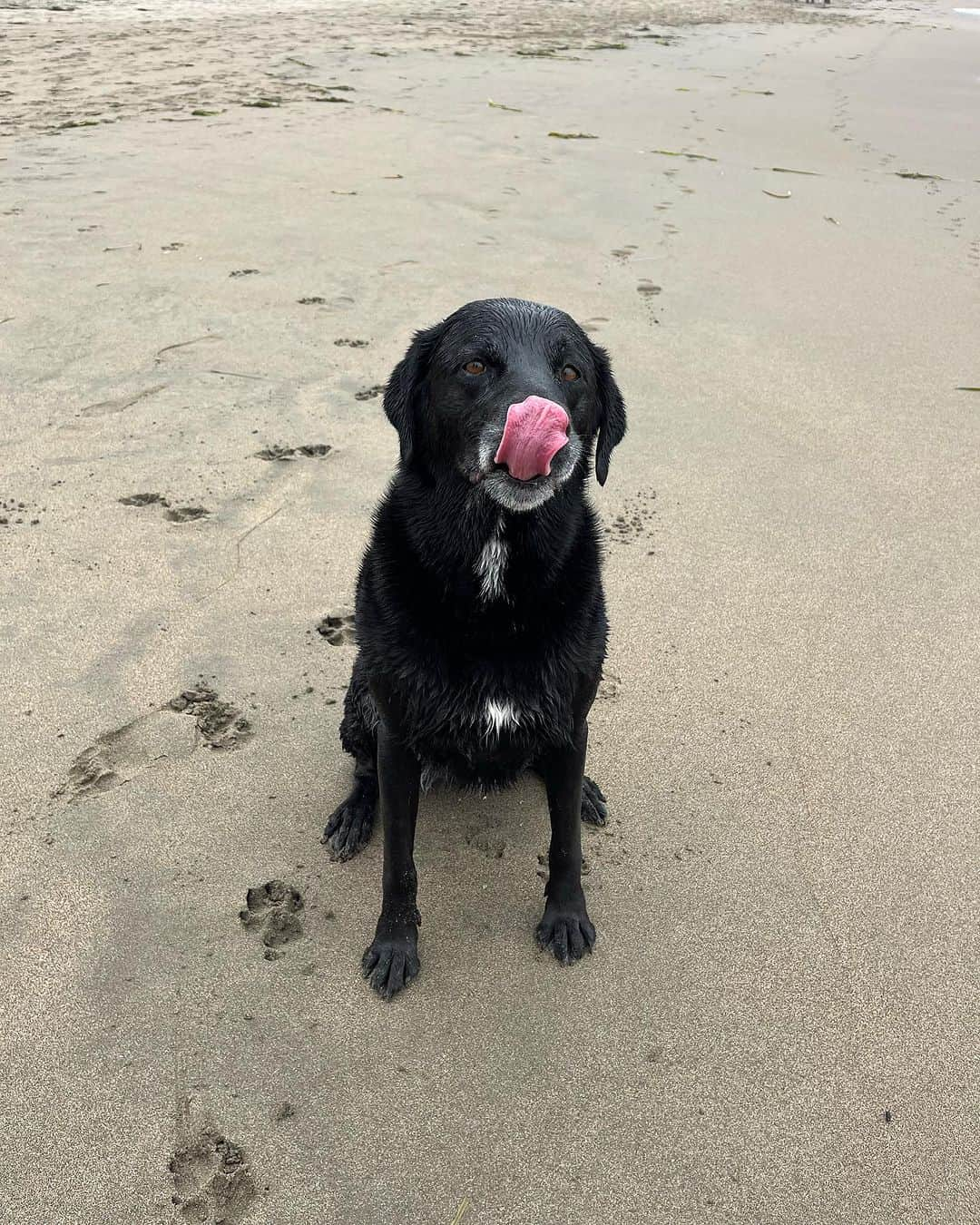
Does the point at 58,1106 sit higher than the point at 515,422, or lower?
lower

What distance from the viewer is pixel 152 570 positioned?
12.1ft

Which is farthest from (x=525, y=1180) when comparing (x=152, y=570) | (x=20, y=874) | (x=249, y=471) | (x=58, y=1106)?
(x=249, y=471)

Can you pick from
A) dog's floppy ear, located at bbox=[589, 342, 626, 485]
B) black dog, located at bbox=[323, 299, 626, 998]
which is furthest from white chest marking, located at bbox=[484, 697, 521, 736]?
dog's floppy ear, located at bbox=[589, 342, 626, 485]

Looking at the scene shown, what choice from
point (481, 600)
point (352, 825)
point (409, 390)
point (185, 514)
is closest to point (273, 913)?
point (352, 825)

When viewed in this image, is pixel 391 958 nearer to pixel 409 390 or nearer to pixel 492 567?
pixel 492 567

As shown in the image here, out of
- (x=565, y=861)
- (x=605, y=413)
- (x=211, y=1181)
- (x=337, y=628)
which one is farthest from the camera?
(x=337, y=628)

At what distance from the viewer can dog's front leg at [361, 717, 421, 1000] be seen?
7.93 feet

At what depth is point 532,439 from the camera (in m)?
2.14

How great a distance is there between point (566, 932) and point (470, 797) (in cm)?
56

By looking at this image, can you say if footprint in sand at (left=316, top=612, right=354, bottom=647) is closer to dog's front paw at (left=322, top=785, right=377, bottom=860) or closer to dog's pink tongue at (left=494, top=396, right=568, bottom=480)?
dog's front paw at (left=322, top=785, right=377, bottom=860)

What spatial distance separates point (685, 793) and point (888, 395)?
3020 millimetres

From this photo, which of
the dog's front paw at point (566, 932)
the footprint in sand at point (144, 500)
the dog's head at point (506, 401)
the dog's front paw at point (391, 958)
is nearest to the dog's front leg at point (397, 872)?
the dog's front paw at point (391, 958)

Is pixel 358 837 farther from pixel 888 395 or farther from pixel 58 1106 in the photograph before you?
pixel 888 395

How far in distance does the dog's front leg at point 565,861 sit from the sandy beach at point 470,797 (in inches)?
2.2
